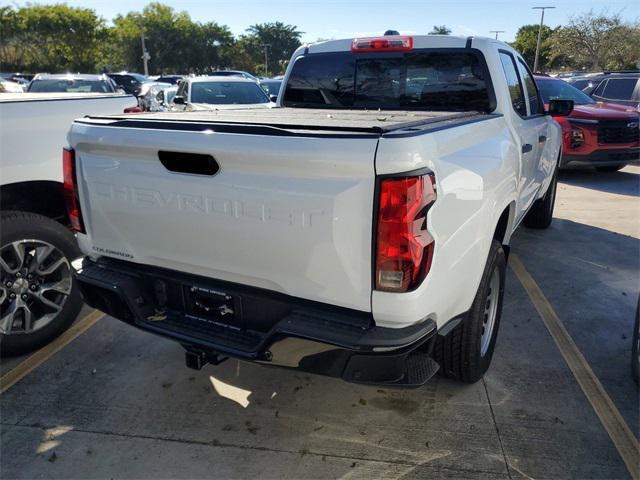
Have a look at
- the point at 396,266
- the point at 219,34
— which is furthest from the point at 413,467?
the point at 219,34

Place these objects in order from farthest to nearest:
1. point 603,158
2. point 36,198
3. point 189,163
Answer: point 603,158
point 36,198
point 189,163

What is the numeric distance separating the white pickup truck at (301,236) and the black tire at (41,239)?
0.80 m

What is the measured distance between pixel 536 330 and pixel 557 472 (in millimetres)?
1580

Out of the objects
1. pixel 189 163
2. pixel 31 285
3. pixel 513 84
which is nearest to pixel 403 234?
pixel 189 163

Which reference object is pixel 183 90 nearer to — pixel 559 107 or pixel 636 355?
pixel 559 107

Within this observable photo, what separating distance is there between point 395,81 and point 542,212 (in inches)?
135

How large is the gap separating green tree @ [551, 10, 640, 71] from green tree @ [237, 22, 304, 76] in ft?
179

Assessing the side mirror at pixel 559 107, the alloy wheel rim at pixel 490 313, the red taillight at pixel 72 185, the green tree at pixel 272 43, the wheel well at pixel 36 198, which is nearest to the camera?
the red taillight at pixel 72 185

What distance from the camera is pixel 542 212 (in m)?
6.48

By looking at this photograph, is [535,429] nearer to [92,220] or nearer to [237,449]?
[237,449]

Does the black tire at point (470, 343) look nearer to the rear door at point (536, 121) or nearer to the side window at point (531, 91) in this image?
the rear door at point (536, 121)

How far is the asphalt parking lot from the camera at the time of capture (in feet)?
8.57

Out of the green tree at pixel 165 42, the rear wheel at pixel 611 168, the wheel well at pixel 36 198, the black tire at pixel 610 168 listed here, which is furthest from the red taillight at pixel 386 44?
the green tree at pixel 165 42

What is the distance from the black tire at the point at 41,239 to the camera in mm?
3422
